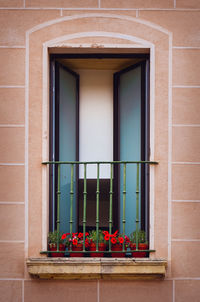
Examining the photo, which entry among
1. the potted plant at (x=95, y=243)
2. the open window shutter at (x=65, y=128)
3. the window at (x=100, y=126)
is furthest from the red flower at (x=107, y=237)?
the open window shutter at (x=65, y=128)

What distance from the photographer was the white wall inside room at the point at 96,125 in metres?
7.54

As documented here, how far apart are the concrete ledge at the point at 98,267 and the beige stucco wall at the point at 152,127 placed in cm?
15

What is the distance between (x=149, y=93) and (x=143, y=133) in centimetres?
54

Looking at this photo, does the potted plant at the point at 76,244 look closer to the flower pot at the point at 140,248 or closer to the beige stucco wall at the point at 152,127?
the beige stucco wall at the point at 152,127

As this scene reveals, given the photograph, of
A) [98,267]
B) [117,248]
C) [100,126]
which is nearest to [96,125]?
[100,126]

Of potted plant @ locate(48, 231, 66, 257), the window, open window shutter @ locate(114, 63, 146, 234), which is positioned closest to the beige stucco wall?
potted plant @ locate(48, 231, 66, 257)

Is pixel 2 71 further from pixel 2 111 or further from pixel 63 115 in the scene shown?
pixel 63 115

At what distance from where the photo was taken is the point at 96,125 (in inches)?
298

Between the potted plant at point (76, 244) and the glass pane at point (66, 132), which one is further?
the glass pane at point (66, 132)

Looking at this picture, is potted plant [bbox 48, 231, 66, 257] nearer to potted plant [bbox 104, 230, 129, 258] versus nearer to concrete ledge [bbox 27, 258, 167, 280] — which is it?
concrete ledge [bbox 27, 258, 167, 280]

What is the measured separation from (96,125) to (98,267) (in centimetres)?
202

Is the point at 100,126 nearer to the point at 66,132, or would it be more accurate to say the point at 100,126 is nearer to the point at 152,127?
the point at 66,132

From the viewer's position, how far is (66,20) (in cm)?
688

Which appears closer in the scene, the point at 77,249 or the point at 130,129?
the point at 77,249
